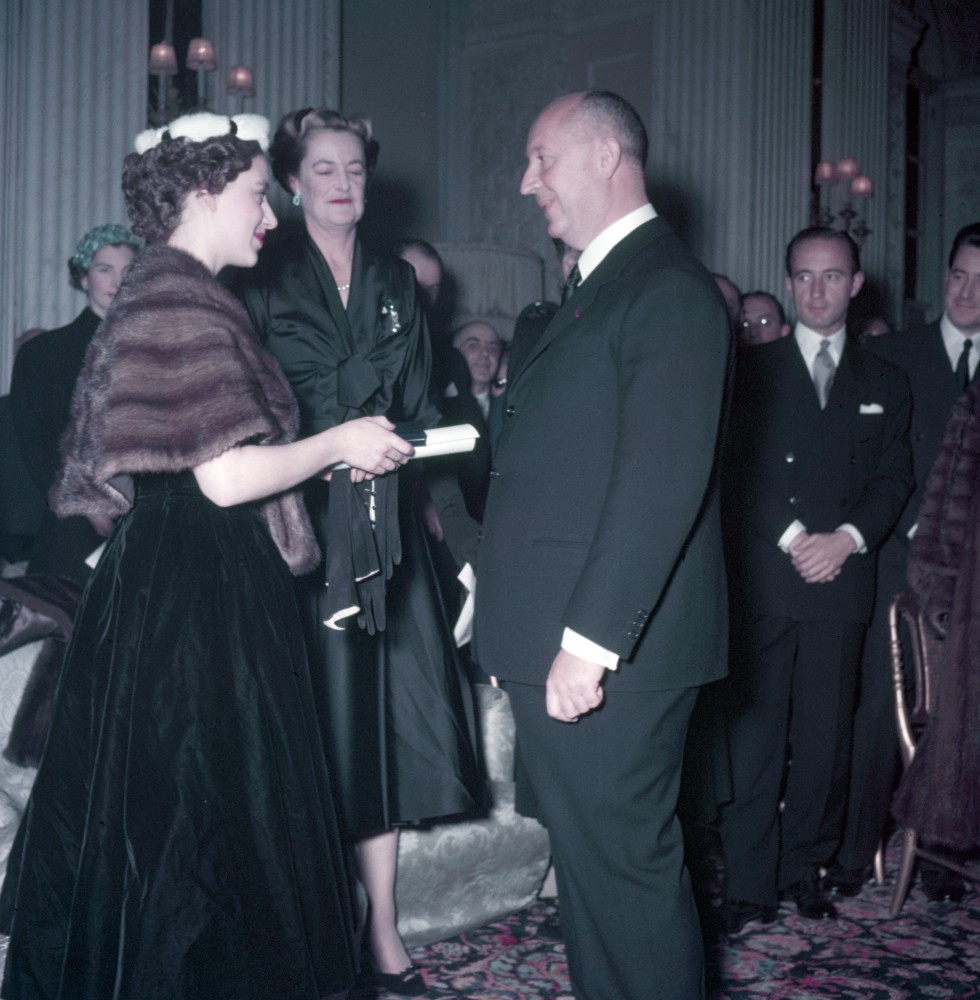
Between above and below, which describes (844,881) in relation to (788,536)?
below

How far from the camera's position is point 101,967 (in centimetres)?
178

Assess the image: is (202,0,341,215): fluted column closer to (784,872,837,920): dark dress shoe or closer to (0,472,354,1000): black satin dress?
(784,872,837,920): dark dress shoe

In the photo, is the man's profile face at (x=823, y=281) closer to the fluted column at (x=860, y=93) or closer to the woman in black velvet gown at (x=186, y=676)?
the woman in black velvet gown at (x=186, y=676)

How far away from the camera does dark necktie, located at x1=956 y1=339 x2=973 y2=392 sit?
3369 millimetres

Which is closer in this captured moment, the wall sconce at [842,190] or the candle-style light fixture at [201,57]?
the candle-style light fixture at [201,57]

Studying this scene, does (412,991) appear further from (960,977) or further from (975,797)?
(975,797)

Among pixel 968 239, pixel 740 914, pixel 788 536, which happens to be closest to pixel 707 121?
pixel 968 239

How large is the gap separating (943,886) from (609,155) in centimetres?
234

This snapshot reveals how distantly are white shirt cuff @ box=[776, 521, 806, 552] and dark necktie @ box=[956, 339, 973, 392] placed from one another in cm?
77

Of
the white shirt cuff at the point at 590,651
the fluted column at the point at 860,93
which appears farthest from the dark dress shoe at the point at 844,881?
the fluted column at the point at 860,93

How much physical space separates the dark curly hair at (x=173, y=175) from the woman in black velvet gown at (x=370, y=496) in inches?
17.9

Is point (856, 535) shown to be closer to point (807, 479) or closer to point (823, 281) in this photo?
point (807, 479)

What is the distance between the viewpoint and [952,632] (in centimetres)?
296

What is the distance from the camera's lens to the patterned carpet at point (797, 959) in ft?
8.49
